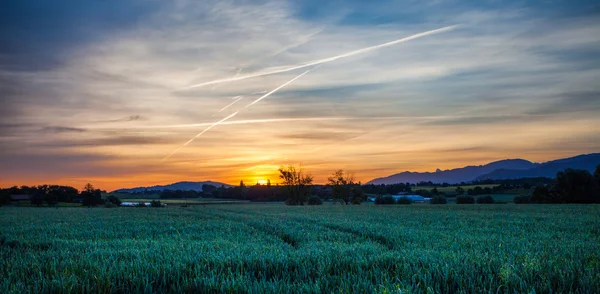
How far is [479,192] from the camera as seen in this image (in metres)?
106

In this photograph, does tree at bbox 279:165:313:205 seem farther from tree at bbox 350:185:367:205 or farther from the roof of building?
the roof of building

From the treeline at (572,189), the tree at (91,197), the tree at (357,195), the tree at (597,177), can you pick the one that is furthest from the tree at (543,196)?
the tree at (91,197)

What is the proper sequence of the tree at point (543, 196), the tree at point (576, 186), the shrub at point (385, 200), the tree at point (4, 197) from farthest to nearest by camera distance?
the tree at point (4, 197)
the shrub at point (385, 200)
the tree at point (543, 196)
the tree at point (576, 186)

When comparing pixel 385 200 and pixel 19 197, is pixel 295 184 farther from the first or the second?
pixel 19 197

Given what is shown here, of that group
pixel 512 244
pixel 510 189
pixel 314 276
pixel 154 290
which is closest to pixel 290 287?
pixel 314 276

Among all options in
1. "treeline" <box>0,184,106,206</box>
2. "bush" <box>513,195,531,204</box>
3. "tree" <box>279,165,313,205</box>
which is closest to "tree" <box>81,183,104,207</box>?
"treeline" <box>0,184,106,206</box>

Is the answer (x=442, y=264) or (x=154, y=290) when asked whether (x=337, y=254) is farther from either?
(x=154, y=290)

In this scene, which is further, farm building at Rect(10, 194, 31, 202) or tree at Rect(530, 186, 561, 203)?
farm building at Rect(10, 194, 31, 202)

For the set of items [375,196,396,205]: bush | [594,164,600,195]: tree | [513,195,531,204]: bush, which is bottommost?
[513,195,531,204]: bush

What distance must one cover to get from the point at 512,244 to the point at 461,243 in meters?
1.45

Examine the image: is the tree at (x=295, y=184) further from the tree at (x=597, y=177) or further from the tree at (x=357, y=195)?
the tree at (x=597, y=177)

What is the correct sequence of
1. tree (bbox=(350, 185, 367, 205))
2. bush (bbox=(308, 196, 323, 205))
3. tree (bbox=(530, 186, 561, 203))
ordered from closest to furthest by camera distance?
tree (bbox=(530, 186, 561, 203))
bush (bbox=(308, 196, 323, 205))
tree (bbox=(350, 185, 367, 205))

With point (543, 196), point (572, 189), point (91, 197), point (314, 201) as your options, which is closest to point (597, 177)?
point (572, 189)

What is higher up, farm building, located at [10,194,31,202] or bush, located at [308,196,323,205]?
farm building, located at [10,194,31,202]
